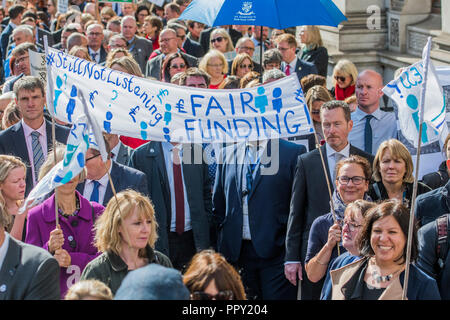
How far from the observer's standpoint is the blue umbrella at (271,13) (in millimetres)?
8203

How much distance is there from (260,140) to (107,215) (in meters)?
1.77

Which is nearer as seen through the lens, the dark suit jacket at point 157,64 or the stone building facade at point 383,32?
the dark suit jacket at point 157,64

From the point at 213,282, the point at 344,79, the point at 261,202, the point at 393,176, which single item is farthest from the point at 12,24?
the point at 213,282

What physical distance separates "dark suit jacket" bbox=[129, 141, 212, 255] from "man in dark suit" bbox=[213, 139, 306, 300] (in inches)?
7.0

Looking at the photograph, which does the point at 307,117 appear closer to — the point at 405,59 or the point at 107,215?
the point at 107,215

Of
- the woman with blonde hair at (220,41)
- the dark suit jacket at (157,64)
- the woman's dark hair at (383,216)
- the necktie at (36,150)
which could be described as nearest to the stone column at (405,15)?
the woman with blonde hair at (220,41)

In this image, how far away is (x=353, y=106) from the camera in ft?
28.9

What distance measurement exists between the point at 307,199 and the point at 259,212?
0.43m

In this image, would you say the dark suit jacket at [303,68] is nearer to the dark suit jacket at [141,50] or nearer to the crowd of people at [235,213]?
the crowd of people at [235,213]

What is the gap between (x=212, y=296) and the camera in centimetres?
436

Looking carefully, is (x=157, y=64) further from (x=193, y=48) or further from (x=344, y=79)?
(x=344, y=79)

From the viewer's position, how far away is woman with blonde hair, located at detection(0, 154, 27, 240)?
20.0 feet

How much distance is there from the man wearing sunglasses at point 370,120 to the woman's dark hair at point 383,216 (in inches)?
112

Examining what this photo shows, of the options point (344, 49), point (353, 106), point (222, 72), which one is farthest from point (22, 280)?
point (344, 49)
